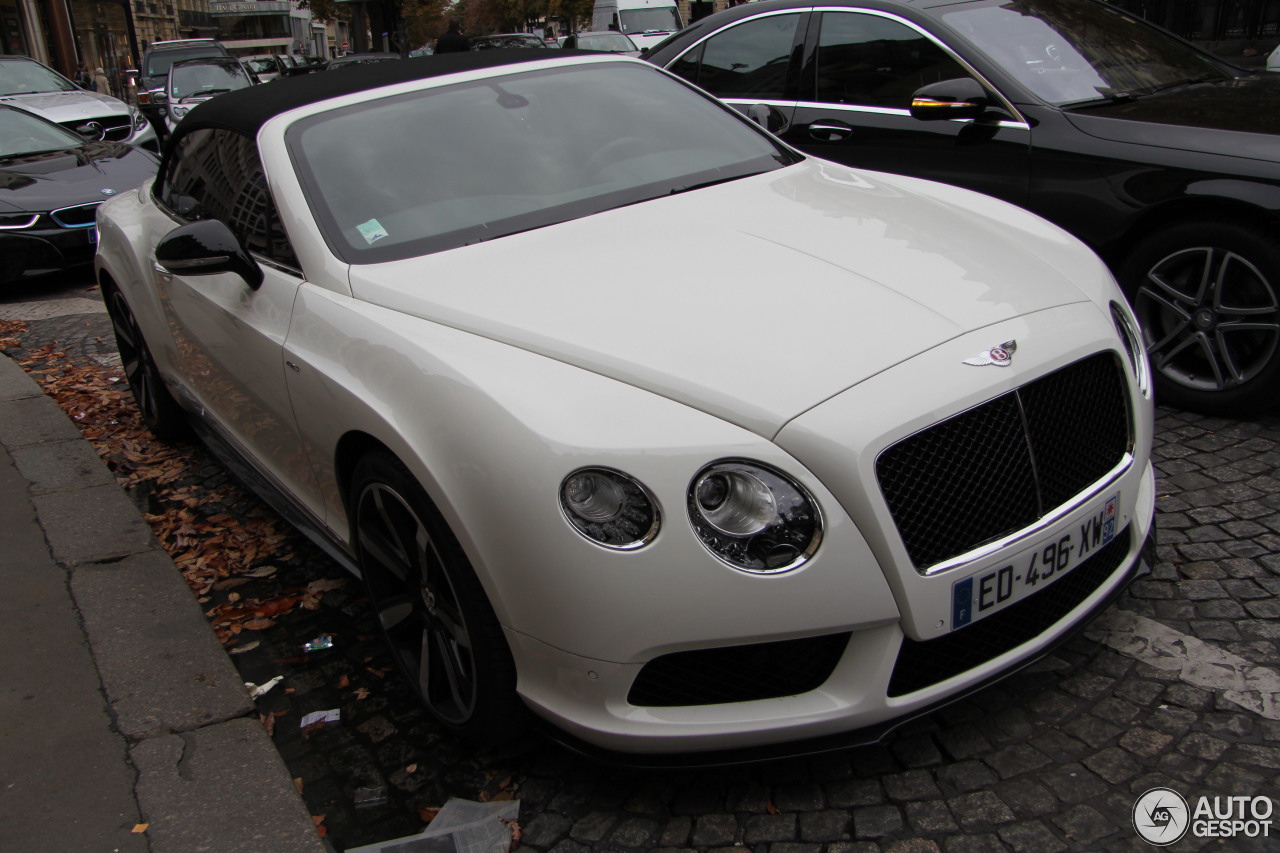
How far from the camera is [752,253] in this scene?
9.34 ft

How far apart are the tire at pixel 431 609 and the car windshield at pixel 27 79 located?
14.3m

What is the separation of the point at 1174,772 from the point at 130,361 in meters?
4.66

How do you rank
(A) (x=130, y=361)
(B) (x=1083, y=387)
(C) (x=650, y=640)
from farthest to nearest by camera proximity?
1. (A) (x=130, y=361)
2. (B) (x=1083, y=387)
3. (C) (x=650, y=640)

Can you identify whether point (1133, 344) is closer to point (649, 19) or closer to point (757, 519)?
point (757, 519)

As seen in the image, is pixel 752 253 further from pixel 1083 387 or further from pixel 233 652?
pixel 233 652

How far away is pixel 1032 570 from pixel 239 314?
238 centimetres

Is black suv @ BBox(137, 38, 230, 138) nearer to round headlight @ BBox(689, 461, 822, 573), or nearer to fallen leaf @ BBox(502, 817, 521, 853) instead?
fallen leaf @ BBox(502, 817, 521, 853)

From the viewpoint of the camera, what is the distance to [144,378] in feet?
16.5

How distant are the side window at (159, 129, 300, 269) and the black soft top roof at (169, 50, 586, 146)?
2.6 inches

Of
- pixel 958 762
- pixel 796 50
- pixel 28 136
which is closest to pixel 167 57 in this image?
pixel 28 136

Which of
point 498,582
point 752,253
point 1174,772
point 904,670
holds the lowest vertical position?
point 1174,772

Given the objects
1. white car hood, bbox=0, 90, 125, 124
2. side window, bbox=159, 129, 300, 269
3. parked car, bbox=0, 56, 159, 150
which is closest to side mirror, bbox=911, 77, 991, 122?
side window, bbox=159, 129, 300, 269

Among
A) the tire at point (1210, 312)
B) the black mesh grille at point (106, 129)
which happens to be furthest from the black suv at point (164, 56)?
the tire at point (1210, 312)

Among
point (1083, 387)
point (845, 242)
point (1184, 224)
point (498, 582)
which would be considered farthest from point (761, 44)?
point (498, 582)
